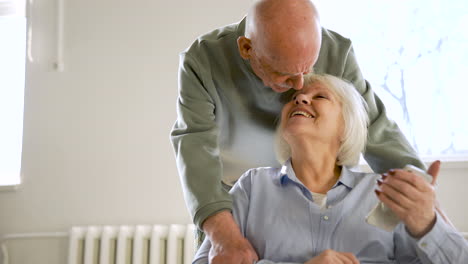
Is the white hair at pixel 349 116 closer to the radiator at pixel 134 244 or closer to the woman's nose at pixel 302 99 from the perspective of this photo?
the woman's nose at pixel 302 99

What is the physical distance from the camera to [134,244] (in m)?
3.15

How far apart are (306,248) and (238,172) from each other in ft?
1.75

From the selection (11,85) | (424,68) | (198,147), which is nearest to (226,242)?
(198,147)

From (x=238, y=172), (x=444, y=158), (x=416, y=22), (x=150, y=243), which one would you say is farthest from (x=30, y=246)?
(x=416, y=22)

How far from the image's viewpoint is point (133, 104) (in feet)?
10.9

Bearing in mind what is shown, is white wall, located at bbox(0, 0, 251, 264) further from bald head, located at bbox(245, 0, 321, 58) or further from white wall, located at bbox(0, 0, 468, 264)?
bald head, located at bbox(245, 0, 321, 58)

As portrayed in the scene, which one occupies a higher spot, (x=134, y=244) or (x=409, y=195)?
(x=409, y=195)

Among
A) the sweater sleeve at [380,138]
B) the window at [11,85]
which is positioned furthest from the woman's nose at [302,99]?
the window at [11,85]

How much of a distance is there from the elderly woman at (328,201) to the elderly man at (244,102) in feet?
0.26

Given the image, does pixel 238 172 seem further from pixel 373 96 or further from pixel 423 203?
pixel 423 203

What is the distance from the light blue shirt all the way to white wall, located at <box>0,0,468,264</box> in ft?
5.97

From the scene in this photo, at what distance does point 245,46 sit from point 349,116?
362 millimetres

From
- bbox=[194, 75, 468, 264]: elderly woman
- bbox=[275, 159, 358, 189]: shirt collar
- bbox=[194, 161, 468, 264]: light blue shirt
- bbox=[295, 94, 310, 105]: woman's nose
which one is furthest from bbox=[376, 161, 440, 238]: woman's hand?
bbox=[295, 94, 310, 105]: woman's nose

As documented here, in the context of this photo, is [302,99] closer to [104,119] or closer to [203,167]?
[203,167]
